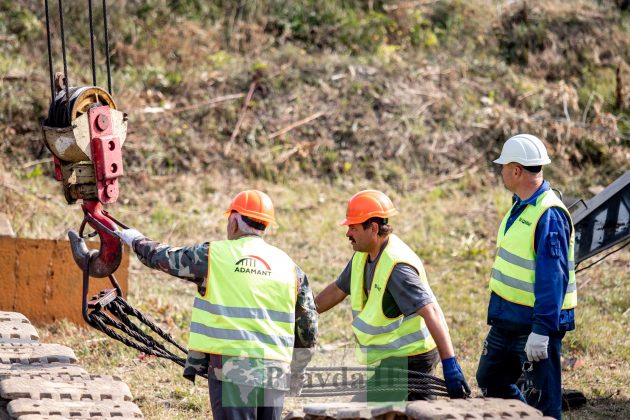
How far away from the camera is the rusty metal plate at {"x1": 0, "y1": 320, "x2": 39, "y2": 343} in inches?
256

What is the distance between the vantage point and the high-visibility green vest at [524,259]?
5809 mm

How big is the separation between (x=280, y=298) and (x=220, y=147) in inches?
314

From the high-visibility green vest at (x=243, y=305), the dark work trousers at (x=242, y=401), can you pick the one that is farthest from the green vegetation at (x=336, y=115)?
the high-visibility green vest at (x=243, y=305)

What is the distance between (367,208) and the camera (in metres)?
5.64

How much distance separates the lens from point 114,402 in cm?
546

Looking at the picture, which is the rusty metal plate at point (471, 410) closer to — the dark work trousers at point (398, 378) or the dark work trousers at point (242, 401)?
the dark work trousers at point (398, 378)

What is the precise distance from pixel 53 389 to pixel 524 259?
2764mm

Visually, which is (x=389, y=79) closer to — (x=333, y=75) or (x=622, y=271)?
(x=333, y=75)

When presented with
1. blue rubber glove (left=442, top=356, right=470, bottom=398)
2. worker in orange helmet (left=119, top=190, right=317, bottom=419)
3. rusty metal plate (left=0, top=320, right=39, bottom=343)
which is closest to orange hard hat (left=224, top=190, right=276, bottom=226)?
worker in orange helmet (left=119, top=190, right=317, bottom=419)

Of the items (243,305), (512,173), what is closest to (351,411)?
(243,305)

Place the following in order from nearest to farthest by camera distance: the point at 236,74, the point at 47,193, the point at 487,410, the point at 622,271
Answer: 1. the point at 487,410
2. the point at 622,271
3. the point at 47,193
4. the point at 236,74

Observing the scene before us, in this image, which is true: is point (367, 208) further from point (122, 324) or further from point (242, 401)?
point (122, 324)

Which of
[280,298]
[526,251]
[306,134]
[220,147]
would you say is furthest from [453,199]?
[280,298]

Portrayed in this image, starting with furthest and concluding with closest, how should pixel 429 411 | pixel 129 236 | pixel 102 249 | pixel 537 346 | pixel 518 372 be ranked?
pixel 518 372
pixel 102 249
pixel 129 236
pixel 537 346
pixel 429 411
